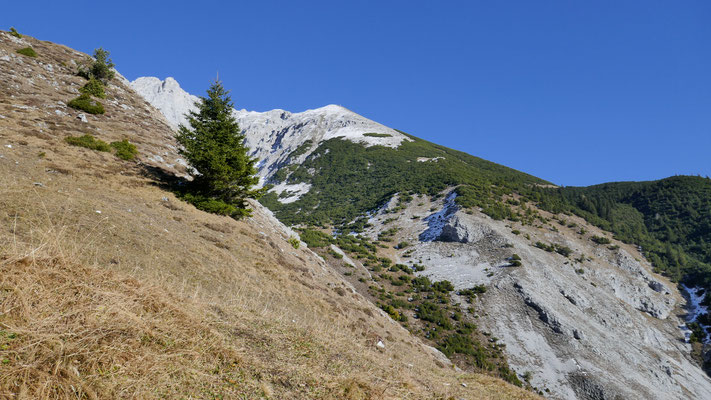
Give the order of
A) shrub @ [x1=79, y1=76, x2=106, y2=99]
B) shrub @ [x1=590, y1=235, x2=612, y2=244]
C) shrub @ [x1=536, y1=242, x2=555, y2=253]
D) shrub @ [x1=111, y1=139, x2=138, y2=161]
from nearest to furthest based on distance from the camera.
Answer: shrub @ [x1=111, y1=139, x2=138, y2=161] → shrub @ [x1=79, y1=76, x2=106, y2=99] → shrub @ [x1=536, y1=242, x2=555, y2=253] → shrub @ [x1=590, y1=235, x2=612, y2=244]

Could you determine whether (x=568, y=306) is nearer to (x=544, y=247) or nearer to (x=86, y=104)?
(x=544, y=247)

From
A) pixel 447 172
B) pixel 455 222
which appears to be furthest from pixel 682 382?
pixel 447 172

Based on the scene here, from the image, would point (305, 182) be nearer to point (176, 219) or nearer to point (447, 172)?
point (447, 172)

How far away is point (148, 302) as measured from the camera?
516cm

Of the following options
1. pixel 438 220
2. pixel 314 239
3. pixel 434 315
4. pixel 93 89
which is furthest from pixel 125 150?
pixel 438 220

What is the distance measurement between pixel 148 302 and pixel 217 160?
1668 cm

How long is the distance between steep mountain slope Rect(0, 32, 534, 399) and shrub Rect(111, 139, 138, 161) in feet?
2.15

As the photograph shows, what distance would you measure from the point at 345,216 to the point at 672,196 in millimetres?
95328

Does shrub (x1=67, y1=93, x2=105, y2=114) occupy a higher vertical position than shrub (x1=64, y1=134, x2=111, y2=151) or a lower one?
higher

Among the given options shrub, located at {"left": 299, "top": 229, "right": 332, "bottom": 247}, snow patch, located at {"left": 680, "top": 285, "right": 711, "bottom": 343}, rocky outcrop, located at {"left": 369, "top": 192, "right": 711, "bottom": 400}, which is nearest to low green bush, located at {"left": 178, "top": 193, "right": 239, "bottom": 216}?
shrub, located at {"left": 299, "top": 229, "right": 332, "bottom": 247}

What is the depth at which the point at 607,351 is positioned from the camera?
1192 inches

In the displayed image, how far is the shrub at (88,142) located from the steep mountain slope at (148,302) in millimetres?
542

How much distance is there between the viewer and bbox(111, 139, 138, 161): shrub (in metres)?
21.4

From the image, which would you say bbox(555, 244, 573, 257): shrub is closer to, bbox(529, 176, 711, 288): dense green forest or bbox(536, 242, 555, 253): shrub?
bbox(536, 242, 555, 253): shrub
